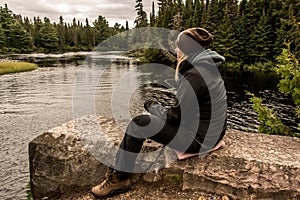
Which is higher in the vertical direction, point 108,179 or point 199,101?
point 199,101

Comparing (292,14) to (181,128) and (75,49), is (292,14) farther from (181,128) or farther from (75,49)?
(75,49)

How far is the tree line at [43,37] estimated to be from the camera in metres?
78.0

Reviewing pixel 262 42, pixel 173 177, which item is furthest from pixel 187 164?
pixel 262 42

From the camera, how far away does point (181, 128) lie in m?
3.22

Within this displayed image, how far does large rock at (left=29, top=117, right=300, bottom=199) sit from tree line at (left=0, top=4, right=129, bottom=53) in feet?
237

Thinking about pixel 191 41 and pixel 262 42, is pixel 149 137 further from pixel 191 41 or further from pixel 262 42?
pixel 262 42

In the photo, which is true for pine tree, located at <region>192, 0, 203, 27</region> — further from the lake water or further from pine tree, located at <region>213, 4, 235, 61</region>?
the lake water

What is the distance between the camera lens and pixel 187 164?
3.47 m

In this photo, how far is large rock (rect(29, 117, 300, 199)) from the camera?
10.3 feet

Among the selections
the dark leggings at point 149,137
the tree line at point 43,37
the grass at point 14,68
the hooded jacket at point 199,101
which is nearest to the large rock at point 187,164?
the dark leggings at point 149,137

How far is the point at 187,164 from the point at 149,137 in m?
0.63

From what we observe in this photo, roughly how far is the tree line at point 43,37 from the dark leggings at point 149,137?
73.3 metres

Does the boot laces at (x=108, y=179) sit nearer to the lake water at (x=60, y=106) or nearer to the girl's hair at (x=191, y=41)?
the girl's hair at (x=191, y=41)

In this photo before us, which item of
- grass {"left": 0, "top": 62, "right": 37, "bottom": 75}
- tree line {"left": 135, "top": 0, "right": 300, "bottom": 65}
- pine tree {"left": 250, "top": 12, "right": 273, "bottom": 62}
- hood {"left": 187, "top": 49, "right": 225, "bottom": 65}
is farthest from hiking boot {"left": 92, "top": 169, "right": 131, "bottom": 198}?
pine tree {"left": 250, "top": 12, "right": 273, "bottom": 62}
